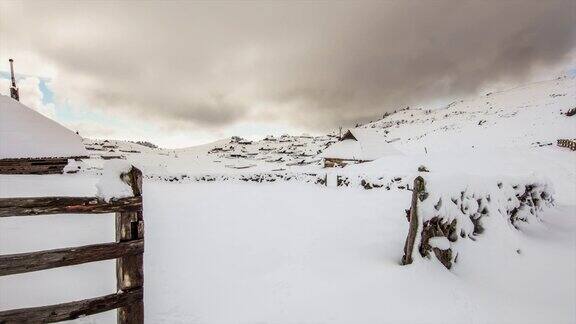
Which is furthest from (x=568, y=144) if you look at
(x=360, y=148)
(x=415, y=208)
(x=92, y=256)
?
(x=92, y=256)

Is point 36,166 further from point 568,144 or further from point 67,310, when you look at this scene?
point 568,144

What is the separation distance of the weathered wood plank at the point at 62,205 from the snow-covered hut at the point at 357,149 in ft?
98.1

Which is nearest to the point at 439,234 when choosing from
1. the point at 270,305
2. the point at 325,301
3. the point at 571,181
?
the point at 325,301

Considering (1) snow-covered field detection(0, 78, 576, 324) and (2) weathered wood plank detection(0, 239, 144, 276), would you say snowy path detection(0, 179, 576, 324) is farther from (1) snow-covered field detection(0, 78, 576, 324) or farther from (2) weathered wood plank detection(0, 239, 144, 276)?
(2) weathered wood plank detection(0, 239, 144, 276)

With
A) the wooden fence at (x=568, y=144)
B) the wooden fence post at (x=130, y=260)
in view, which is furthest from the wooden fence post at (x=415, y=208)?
the wooden fence at (x=568, y=144)

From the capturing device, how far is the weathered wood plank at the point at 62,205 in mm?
2488

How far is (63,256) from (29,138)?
8746 millimetres

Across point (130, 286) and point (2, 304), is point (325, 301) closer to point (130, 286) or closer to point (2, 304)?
point (130, 286)

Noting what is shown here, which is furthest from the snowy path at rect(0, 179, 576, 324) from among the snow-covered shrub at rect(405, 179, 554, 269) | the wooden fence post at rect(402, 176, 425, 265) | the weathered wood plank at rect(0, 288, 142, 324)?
the weathered wood plank at rect(0, 288, 142, 324)

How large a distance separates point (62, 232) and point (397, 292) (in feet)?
27.4

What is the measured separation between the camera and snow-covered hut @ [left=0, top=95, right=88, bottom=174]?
8.73 metres

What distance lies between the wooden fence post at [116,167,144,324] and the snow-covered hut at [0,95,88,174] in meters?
8.37

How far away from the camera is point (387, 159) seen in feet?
75.3

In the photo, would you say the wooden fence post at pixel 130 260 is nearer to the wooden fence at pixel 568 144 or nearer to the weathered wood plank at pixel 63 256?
the weathered wood plank at pixel 63 256
